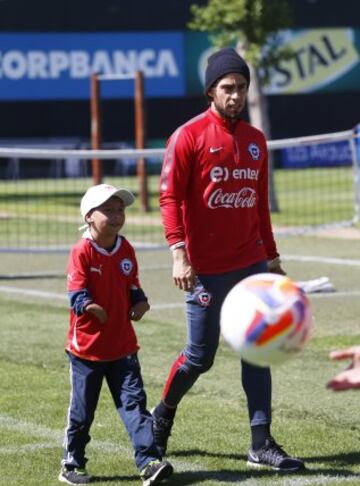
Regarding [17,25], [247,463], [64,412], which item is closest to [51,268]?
[64,412]

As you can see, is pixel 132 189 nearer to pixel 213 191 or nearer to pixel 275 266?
pixel 275 266

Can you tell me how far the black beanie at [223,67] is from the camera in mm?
7375

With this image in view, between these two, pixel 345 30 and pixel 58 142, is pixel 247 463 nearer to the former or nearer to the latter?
pixel 58 142

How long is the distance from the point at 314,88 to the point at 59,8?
27.9 feet

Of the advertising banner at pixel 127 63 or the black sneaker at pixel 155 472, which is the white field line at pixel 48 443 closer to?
the black sneaker at pixel 155 472

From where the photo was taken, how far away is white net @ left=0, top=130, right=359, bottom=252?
1941 centimetres

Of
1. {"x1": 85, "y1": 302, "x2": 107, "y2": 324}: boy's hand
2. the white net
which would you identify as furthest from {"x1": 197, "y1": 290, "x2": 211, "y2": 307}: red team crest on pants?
the white net

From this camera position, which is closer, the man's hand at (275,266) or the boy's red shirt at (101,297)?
the boy's red shirt at (101,297)

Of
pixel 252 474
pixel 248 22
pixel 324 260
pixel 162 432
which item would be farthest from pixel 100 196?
pixel 248 22

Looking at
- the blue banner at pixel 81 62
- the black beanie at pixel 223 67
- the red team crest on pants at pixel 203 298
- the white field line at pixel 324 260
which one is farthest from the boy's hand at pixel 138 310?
the blue banner at pixel 81 62

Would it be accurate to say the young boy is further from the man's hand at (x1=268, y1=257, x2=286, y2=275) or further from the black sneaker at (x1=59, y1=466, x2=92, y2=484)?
the man's hand at (x1=268, y1=257, x2=286, y2=275)

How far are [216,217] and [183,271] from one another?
393 millimetres

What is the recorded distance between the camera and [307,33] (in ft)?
136

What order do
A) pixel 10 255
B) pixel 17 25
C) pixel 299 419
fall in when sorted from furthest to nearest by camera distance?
pixel 17 25 < pixel 10 255 < pixel 299 419
